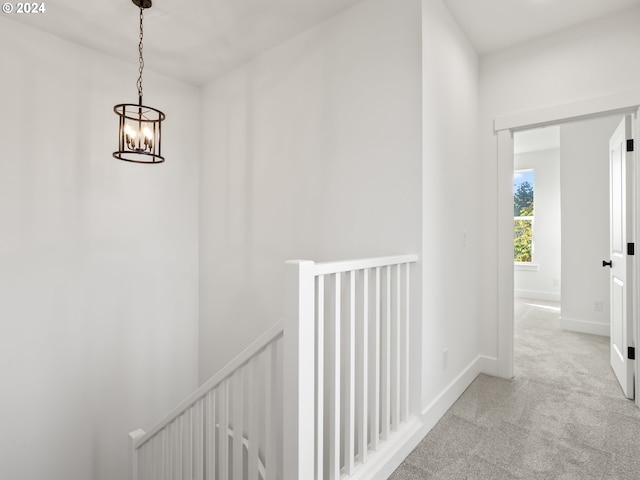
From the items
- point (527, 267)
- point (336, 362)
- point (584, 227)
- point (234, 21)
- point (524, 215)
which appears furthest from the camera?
point (524, 215)

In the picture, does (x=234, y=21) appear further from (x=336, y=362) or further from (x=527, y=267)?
(x=527, y=267)

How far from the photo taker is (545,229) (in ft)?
20.1

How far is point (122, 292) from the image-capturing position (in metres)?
2.92

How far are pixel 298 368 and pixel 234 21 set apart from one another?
242cm

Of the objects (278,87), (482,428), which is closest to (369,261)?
(482,428)

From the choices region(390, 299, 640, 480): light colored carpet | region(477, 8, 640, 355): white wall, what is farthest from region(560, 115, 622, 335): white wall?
region(477, 8, 640, 355): white wall

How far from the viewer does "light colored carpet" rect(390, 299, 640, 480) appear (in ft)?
5.34

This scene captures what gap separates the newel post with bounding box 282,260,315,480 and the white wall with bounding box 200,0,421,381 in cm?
93

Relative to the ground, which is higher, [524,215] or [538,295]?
[524,215]

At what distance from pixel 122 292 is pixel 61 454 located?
125 centimetres

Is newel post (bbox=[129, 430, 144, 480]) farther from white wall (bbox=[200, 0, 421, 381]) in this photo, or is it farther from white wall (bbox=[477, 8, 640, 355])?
white wall (bbox=[477, 8, 640, 355])

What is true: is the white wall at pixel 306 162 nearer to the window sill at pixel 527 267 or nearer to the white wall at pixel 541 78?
the white wall at pixel 541 78

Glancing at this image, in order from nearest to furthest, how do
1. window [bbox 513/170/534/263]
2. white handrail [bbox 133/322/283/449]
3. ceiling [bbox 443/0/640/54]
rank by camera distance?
1. white handrail [bbox 133/322/283/449]
2. ceiling [bbox 443/0/640/54]
3. window [bbox 513/170/534/263]

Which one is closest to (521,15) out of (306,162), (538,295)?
(306,162)
